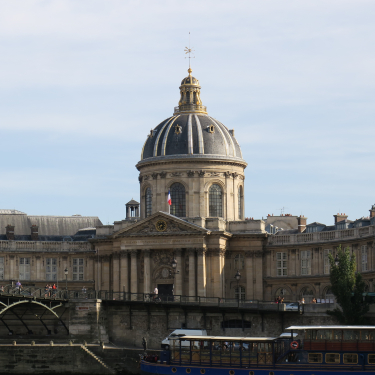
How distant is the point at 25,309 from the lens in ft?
344

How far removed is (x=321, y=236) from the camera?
119m

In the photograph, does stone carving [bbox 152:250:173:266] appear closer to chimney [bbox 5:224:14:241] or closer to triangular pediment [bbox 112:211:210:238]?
triangular pediment [bbox 112:211:210:238]

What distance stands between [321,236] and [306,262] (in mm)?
3384

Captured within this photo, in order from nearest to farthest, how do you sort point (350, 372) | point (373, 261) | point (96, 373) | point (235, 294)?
1. point (350, 372)
2. point (96, 373)
3. point (373, 261)
4. point (235, 294)

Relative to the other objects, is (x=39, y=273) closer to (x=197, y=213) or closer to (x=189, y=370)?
(x=197, y=213)

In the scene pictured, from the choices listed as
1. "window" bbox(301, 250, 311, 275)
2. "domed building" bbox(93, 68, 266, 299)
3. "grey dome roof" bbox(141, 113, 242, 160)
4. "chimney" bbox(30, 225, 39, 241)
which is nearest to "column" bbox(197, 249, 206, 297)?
"domed building" bbox(93, 68, 266, 299)

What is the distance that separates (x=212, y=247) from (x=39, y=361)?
29.0 meters

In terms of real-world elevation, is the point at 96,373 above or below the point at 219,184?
below

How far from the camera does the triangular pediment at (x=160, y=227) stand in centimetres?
11744

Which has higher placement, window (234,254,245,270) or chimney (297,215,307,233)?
chimney (297,215,307,233)

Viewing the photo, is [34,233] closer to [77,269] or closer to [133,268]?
[77,269]

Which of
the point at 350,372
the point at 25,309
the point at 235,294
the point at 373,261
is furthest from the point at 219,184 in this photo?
the point at 350,372

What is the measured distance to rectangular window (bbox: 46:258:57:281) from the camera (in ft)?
424

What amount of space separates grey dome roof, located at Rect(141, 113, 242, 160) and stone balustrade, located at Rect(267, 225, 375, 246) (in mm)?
10658
